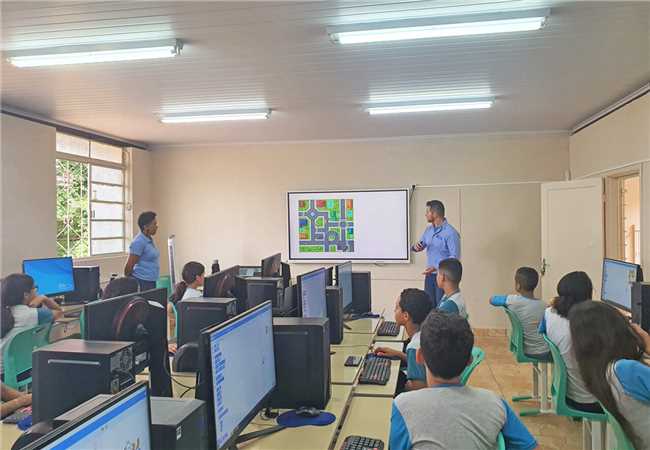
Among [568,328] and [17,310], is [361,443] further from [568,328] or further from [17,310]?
[17,310]

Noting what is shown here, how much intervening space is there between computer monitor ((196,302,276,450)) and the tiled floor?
7.99ft

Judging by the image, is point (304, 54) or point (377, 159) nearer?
point (304, 54)

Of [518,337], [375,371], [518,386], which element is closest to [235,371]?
[375,371]

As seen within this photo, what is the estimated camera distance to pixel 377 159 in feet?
22.3

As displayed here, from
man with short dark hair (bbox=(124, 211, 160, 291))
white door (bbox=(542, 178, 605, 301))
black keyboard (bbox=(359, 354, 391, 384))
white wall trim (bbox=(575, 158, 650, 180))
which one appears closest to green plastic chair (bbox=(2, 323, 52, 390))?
man with short dark hair (bbox=(124, 211, 160, 291))

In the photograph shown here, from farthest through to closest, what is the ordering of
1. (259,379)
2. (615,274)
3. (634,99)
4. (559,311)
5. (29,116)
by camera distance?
(29,116), (634,99), (615,274), (559,311), (259,379)

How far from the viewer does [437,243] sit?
18.4ft

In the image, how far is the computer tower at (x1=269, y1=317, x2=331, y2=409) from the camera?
1980mm

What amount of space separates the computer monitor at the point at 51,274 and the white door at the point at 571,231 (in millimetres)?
5300

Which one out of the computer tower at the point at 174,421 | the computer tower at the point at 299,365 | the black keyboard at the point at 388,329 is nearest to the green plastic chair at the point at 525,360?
the black keyboard at the point at 388,329

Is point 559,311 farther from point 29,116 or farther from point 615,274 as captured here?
point 29,116

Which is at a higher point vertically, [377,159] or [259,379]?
[377,159]

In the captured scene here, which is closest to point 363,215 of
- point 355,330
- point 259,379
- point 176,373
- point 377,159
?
point 377,159

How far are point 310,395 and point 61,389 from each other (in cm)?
94
